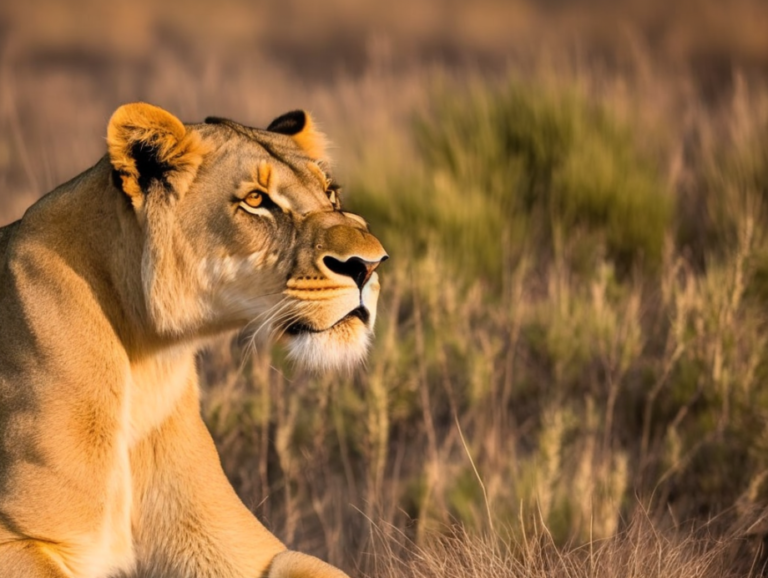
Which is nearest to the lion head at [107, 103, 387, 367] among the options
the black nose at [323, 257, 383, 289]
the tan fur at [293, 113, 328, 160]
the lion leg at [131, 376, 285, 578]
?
the black nose at [323, 257, 383, 289]

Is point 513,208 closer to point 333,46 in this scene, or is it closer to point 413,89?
point 413,89

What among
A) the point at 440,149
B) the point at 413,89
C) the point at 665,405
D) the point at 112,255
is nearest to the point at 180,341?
the point at 112,255

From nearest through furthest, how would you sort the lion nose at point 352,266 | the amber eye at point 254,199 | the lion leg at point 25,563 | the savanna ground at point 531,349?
the lion leg at point 25,563 → the lion nose at point 352,266 → the amber eye at point 254,199 → the savanna ground at point 531,349

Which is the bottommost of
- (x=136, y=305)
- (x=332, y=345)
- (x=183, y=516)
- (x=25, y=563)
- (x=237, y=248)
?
(x=183, y=516)

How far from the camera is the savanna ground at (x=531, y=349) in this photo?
4.48 metres

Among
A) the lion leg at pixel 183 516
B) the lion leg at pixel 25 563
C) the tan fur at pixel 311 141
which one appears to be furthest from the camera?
the tan fur at pixel 311 141

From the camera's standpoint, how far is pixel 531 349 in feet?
19.9

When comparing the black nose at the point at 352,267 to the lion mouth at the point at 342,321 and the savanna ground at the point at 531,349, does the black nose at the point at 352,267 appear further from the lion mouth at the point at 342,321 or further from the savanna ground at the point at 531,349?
the savanna ground at the point at 531,349

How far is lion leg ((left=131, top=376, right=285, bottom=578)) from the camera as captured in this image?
3.45 m

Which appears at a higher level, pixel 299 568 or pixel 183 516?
pixel 183 516

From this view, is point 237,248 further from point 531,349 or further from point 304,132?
point 531,349

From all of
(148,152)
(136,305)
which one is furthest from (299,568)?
(148,152)

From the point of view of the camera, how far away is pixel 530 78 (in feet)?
28.2

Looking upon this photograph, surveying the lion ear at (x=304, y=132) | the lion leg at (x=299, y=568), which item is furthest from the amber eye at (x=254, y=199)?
the lion leg at (x=299, y=568)
